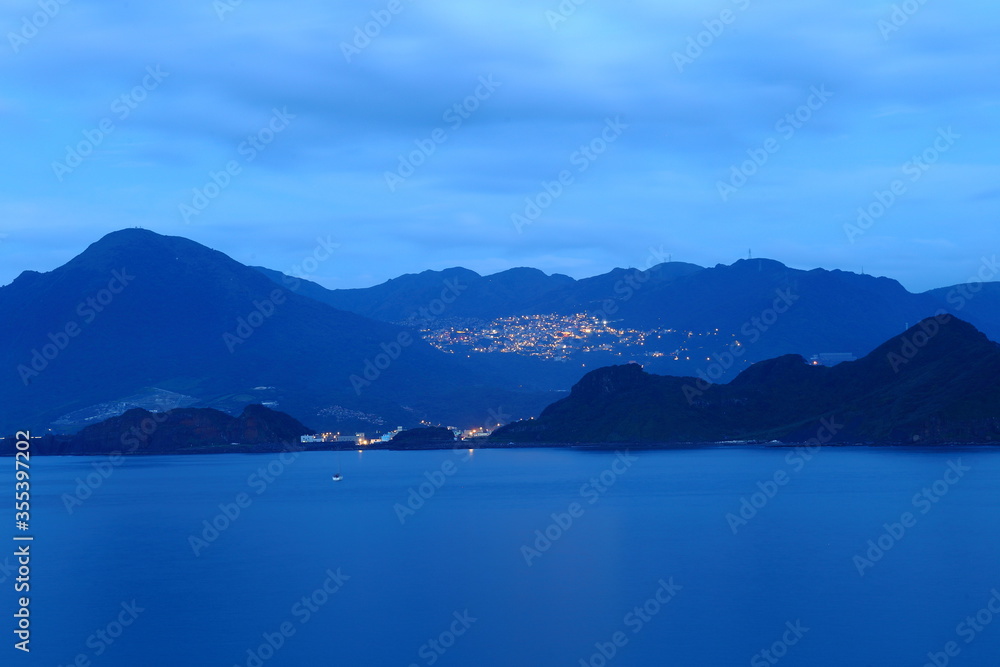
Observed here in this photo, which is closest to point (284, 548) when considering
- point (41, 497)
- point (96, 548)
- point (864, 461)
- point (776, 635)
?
point (96, 548)

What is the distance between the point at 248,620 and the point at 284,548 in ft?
104

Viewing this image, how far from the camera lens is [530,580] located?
7725 cm

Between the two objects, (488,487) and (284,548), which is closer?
(284,548)

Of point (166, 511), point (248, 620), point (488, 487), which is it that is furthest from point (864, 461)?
point (248, 620)

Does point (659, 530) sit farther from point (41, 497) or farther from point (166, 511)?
point (41, 497)

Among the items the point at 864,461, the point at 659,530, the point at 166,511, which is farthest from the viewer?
the point at 864,461

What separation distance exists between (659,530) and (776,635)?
44.9 m

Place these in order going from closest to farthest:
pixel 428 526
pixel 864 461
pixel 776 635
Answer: pixel 776 635 → pixel 428 526 → pixel 864 461

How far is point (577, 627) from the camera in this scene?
62219 millimetres

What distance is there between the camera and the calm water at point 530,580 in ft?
191

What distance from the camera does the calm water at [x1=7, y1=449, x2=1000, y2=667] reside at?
58.2m

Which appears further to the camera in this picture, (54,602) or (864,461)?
(864,461)

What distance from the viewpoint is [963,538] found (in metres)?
93.4

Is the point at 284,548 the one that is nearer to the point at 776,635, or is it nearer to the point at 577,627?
the point at 577,627
